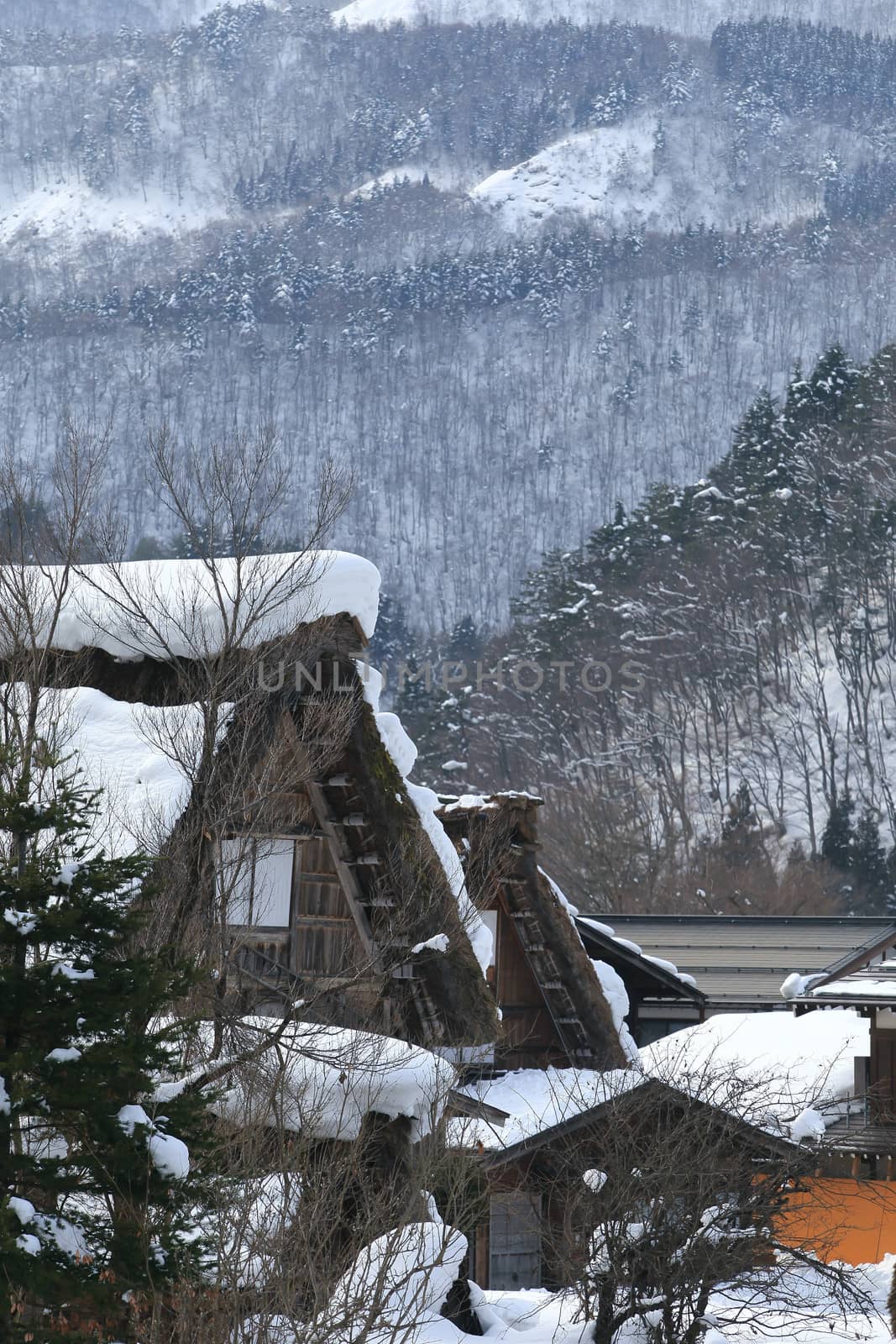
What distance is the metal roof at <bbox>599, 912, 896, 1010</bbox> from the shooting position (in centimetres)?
2825

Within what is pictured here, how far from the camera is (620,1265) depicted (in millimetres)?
11898

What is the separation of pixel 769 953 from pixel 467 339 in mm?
151021

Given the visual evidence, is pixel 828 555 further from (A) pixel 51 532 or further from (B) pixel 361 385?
(B) pixel 361 385

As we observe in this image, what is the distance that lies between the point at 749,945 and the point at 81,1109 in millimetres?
24797

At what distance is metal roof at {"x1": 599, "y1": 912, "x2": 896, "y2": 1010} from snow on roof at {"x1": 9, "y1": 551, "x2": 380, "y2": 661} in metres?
14.0

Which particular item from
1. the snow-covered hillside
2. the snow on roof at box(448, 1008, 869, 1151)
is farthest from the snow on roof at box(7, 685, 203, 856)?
the snow-covered hillside

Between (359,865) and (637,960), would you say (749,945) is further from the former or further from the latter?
(359,865)

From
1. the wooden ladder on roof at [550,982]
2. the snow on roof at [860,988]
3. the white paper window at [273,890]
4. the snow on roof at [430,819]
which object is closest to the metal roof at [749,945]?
the snow on roof at [860,988]

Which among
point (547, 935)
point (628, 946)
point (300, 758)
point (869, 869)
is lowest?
point (547, 935)

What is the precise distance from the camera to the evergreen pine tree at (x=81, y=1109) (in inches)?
276

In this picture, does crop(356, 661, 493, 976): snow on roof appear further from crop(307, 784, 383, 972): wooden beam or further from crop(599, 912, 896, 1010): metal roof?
crop(599, 912, 896, 1010): metal roof

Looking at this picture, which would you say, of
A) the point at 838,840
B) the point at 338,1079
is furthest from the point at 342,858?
the point at 838,840

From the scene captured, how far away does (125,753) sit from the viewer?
44.7ft

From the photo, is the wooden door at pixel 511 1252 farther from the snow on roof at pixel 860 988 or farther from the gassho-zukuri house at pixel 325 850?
the snow on roof at pixel 860 988
